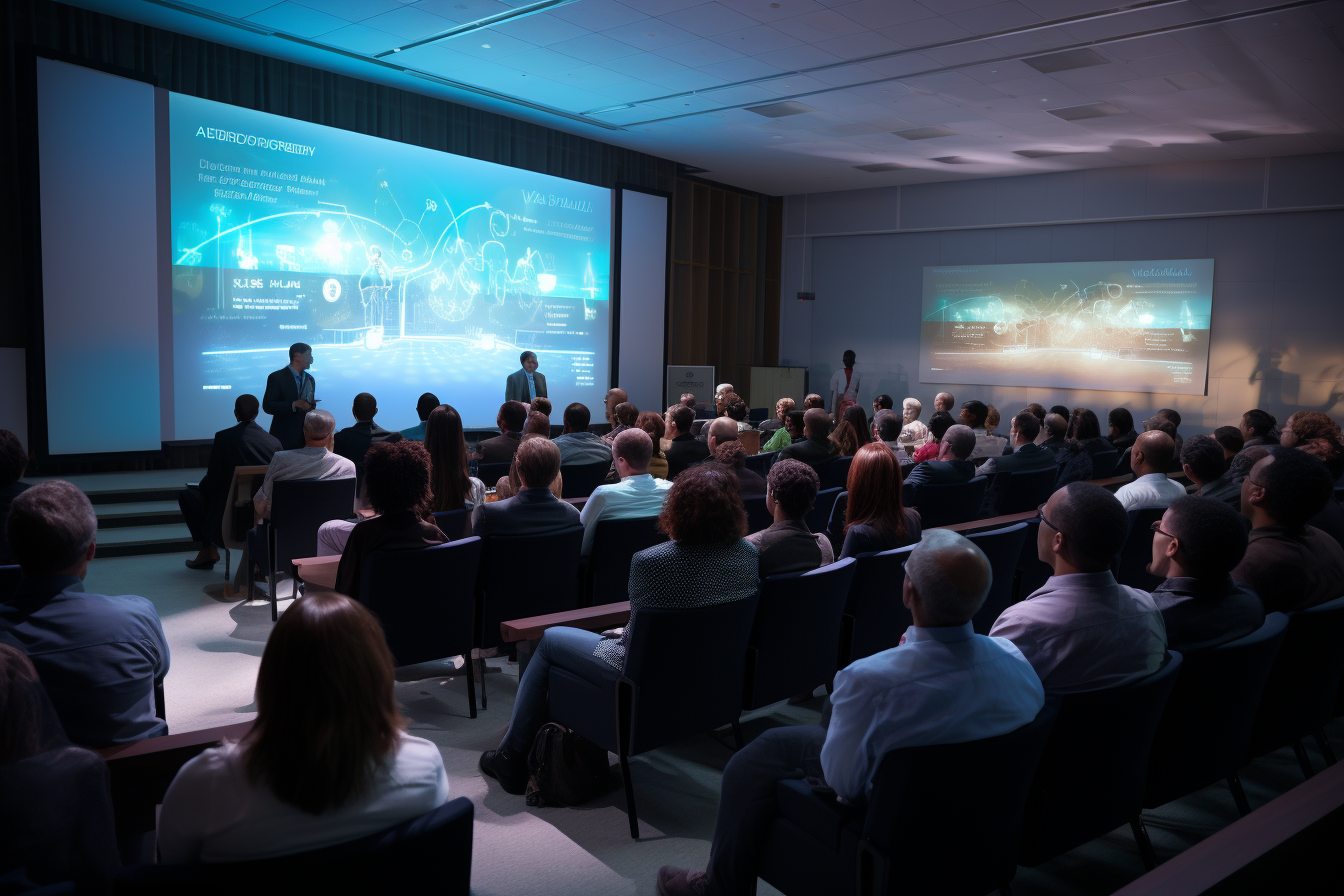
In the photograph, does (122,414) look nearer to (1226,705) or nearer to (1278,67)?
(1226,705)

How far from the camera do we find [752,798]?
2.01 m

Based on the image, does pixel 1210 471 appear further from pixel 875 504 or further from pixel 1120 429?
pixel 1120 429

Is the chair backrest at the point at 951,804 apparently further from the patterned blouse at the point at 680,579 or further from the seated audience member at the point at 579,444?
the seated audience member at the point at 579,444

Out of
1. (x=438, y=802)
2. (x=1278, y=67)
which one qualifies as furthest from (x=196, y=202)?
(x=1278, y=67)

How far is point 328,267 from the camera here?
29.0 feet

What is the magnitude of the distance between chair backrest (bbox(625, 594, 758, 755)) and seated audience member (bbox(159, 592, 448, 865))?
4.10ft

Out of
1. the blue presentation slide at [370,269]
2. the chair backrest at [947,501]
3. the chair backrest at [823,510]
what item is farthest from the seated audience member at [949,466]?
the blue presentation slide at [370,269]

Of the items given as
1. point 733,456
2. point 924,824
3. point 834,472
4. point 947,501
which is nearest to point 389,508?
point 733,456

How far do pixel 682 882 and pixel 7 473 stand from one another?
291 centimetres

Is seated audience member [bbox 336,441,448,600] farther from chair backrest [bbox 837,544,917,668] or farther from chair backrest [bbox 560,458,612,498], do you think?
chair backrest [bbox 560,458,612,498]

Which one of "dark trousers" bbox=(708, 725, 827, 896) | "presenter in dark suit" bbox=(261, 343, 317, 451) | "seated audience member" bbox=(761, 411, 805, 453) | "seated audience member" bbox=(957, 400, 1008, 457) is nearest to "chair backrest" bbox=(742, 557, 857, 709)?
"dark trousers" bbox=(708, 725, 827, 896)

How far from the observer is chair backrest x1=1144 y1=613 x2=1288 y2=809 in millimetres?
2176

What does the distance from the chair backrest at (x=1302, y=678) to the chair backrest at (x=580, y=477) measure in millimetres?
3748

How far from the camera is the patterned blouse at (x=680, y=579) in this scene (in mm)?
2547
